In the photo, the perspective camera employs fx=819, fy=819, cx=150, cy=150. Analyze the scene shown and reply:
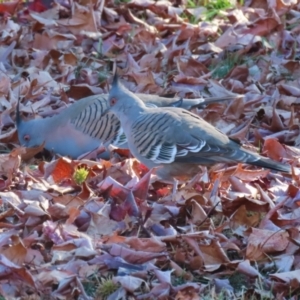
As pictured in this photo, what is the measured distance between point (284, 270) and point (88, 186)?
4.38ft

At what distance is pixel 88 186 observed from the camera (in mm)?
4629

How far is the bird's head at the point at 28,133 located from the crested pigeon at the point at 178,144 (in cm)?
91

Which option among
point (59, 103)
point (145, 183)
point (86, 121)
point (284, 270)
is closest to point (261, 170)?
point (145, 183)

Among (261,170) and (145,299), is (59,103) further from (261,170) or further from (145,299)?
(145,299)

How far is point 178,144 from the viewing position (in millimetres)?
4836

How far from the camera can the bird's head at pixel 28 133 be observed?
228 inches

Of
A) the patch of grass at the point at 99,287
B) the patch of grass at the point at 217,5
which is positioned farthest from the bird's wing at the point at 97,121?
the patch of grass at the point at 217,5

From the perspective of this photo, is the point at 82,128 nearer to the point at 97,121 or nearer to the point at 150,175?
the point at 97,121

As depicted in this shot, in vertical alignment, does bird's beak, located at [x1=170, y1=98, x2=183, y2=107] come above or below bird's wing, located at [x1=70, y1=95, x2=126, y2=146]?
above

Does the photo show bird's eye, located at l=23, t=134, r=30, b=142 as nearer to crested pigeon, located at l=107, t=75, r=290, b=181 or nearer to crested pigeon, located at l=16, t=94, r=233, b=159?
crested pigeon, located at l=16, t=94, r=233, b=159

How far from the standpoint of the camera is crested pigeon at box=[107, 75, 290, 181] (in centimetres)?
470

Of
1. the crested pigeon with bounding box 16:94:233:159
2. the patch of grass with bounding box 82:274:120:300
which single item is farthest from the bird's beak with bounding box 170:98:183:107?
the patch of grass with bounding box 82:274:120:300

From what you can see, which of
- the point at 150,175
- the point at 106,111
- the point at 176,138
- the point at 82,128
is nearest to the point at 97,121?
the point at 82,128

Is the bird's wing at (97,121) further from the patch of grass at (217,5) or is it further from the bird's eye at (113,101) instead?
the patch of grass at (217,5)
